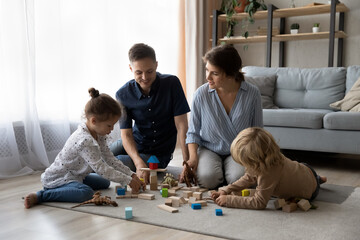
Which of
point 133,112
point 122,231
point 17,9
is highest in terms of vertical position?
point 17,9

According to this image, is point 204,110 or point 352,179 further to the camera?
point 352,179

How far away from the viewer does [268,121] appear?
3.43m

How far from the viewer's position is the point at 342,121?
3.09m

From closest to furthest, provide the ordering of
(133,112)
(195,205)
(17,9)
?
(195,205) < (133,112) < (17,9)

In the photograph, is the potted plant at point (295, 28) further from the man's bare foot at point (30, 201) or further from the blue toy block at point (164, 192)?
the man's bare foot at point (30, 201)

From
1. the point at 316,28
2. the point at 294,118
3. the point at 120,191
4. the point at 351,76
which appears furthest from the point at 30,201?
the point at 316,28

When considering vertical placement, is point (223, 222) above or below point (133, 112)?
below

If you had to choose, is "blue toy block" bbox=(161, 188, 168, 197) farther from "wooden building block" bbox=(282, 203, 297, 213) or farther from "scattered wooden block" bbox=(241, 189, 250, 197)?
"wooden building block" bbox=(282, 203, 297, 213)

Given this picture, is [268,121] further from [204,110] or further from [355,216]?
[355,216]

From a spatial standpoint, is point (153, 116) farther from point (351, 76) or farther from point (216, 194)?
point (351, 76)

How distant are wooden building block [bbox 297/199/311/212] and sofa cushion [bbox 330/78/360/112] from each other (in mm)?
1676

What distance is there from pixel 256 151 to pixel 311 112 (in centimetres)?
166

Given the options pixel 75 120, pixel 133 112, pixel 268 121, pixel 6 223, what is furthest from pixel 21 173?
pixel 268 121

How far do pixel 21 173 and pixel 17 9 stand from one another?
1.16 m
